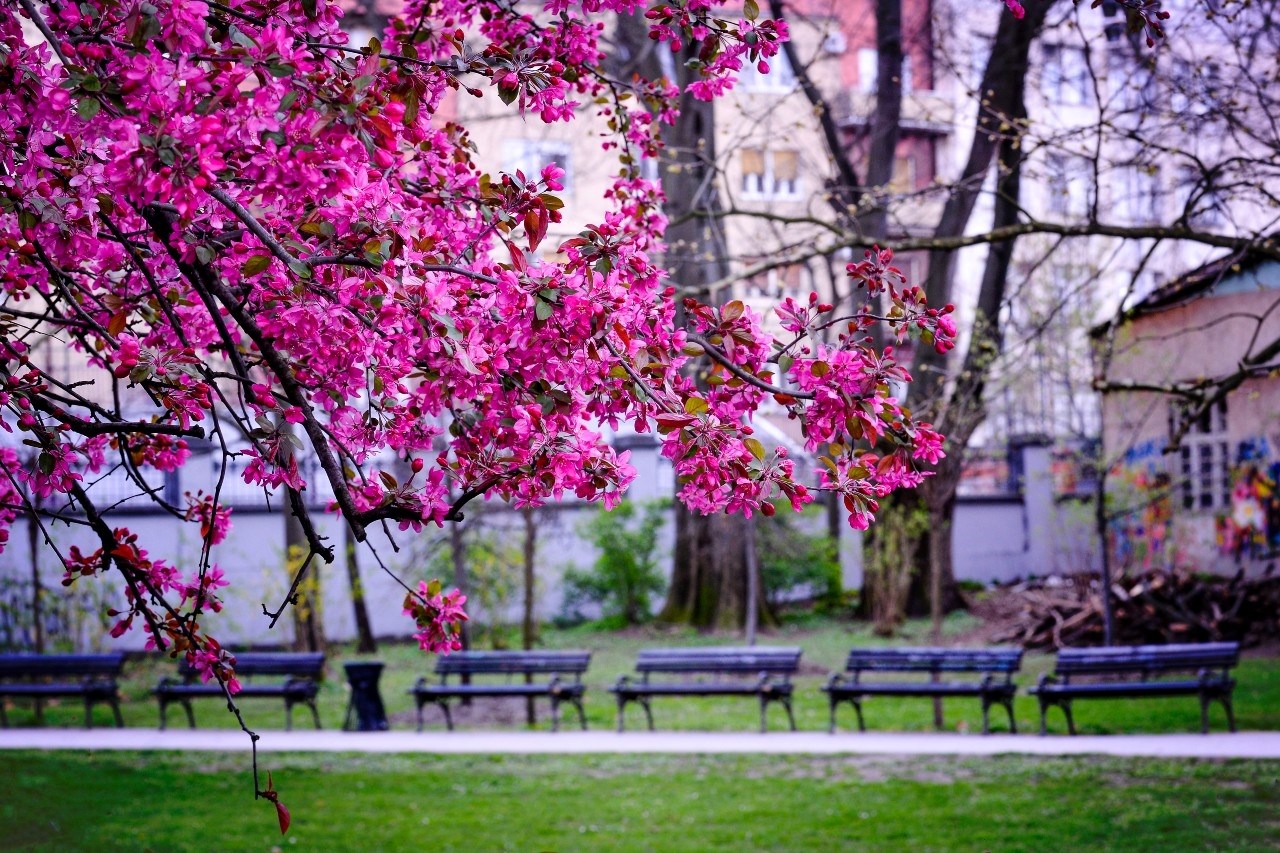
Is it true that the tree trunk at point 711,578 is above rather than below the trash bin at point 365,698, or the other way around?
above

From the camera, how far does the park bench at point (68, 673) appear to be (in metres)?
12.9

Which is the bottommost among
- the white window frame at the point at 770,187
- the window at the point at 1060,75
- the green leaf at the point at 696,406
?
the green leaf at the point at 696,406

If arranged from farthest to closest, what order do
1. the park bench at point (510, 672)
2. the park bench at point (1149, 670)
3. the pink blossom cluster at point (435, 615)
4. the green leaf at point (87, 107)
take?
the park bench at point (510, 672)
the park bench at point (1149, 670)
the pink blossom cluster at point (435, 615)
the green leaf at point (87, 107)

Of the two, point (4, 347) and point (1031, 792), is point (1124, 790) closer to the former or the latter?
point (1031, 792)

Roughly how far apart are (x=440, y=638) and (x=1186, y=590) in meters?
14.4

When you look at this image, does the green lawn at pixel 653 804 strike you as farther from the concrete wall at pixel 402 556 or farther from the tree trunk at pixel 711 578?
the tree trunk at pixel 711 578

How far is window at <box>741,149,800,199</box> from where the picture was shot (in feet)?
99.8

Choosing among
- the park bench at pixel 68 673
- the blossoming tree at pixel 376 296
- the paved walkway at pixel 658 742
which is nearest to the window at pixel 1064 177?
the paved walkway at pixel 658 742

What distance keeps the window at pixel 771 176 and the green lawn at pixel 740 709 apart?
14618 millimetres

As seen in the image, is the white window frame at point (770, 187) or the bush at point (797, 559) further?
the white window frame at point (770, 187)

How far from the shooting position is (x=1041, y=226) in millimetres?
7281

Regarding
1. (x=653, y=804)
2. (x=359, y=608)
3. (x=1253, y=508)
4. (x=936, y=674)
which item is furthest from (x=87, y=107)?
(x=1253, y=508)

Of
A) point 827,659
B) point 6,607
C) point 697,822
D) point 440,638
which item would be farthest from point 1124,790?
point 6,607

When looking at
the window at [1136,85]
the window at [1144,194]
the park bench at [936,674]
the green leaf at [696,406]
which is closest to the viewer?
the green leaf at [696,406]
